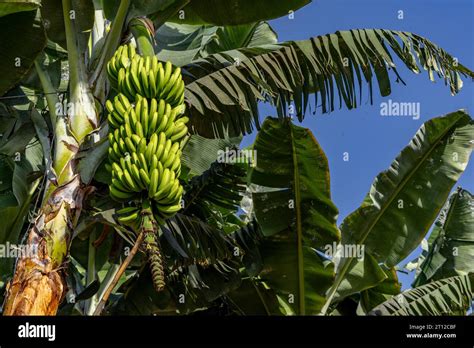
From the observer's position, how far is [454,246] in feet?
18.2

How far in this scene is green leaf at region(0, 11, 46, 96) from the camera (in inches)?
159

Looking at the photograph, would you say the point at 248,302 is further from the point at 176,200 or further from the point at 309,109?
the point at 176,200

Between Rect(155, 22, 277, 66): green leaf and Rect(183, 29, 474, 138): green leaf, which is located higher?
Rect(155, 22, 277, 66): green leaf

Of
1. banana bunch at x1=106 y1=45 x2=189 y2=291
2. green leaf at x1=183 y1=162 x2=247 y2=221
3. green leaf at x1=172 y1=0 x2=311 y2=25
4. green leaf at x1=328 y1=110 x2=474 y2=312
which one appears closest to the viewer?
banana bunch at x1=106 y1=45 x2=189 y2=291

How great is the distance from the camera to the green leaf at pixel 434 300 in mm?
4348

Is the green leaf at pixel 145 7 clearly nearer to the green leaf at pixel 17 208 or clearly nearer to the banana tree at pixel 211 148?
the banana tree at pixel 211 148

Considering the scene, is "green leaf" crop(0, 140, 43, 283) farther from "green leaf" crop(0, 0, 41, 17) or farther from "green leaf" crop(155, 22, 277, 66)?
"green leaf" crop(155, 22, 277, 66)

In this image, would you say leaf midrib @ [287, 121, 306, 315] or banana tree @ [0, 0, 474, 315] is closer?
banana tree @ [0, 0, 474, 315]

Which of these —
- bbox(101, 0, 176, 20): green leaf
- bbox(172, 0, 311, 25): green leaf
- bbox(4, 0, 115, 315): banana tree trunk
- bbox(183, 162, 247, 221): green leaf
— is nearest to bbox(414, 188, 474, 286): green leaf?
bbox(183, 162, 247, 221): green leaf

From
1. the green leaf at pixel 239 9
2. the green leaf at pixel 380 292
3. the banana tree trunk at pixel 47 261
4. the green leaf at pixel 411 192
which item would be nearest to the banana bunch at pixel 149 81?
the banana tree trunk at pixel 47 261

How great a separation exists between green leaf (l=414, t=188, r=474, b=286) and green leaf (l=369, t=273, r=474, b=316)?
0.90 meters

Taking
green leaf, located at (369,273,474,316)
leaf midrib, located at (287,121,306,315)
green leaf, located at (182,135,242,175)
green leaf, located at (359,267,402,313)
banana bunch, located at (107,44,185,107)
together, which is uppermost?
banana bunch, located at (107,44,185,107)

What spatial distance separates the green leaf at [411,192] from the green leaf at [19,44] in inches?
102

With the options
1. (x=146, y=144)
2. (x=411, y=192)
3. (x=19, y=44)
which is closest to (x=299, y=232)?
(x=411, y=192)
